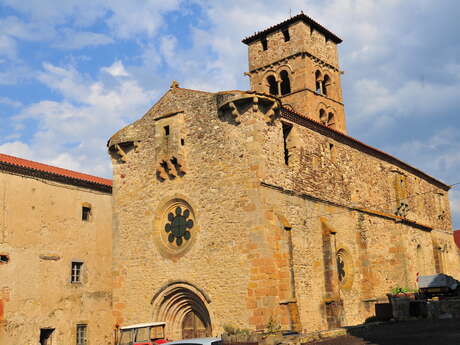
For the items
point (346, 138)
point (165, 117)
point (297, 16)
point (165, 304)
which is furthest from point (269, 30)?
point (165, 304)

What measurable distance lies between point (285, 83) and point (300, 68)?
1761mm

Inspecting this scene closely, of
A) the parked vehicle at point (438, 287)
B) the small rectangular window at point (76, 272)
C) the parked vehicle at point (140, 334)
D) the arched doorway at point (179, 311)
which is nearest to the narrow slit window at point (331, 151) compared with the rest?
the parked vehicle at point (438, 287)

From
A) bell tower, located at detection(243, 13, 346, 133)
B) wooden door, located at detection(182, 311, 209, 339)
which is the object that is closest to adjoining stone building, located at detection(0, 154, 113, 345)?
wooden door, located at detection(182, 311, 209, 339)

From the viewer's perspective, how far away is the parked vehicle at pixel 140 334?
18.1 meters

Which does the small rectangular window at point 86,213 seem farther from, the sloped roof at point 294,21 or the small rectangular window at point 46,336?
the sloped roof at point 294,21

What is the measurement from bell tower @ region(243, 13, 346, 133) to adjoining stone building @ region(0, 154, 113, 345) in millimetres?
14320

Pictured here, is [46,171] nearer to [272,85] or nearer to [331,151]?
[331,151]

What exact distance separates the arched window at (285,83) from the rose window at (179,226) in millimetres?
15735

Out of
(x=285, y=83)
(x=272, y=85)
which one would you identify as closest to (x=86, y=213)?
(x=272, y=85)

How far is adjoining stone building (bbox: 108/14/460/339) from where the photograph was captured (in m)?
17.8

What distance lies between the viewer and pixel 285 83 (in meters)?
33.7

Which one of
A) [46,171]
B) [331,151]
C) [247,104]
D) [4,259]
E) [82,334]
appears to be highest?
[247,104]

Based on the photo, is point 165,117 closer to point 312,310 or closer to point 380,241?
point 312,310

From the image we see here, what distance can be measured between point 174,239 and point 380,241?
32.7ft
